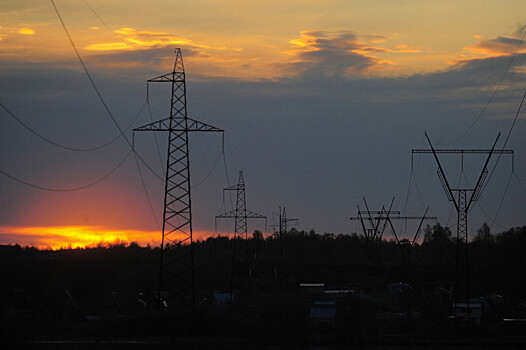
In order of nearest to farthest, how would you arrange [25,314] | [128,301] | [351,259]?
[25,314] < [128,301] < [351,259]

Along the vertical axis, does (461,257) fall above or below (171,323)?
above

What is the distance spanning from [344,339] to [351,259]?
119 m

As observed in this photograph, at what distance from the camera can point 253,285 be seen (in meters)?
106

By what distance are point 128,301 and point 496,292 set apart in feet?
157

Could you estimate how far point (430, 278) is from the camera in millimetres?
121000

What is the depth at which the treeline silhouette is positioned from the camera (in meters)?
55.0

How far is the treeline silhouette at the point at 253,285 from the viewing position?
55031mm

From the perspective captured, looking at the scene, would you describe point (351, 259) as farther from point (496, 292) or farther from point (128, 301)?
point (128, 301)

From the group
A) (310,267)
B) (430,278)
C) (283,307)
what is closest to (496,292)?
(430,278)

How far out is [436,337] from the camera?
55500 mm

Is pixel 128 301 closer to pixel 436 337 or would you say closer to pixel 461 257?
pixel 436 337

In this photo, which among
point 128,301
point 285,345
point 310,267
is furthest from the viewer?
point 310,267

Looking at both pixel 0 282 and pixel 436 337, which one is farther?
pixel 0 282

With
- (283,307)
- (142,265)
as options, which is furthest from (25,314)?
(142,265)
